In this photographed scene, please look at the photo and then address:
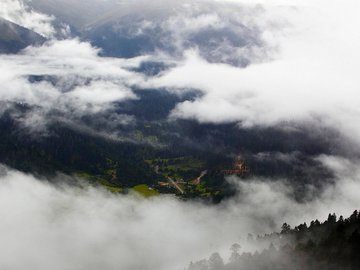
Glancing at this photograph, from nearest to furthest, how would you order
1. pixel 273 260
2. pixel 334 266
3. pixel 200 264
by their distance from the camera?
1. pixel 334 266
2. pixel 273 260
3. pixel 200 264

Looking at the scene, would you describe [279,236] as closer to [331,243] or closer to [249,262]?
[249,262]

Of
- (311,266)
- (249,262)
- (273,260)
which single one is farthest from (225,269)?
(311,266)

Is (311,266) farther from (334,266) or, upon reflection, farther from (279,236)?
(279,236)

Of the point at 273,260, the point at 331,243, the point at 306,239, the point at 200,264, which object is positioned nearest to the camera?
the point at 331,243

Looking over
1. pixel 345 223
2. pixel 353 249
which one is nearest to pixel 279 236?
pixel 345 223

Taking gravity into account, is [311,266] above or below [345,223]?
below

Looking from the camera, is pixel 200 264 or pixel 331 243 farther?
pixel 200 264
